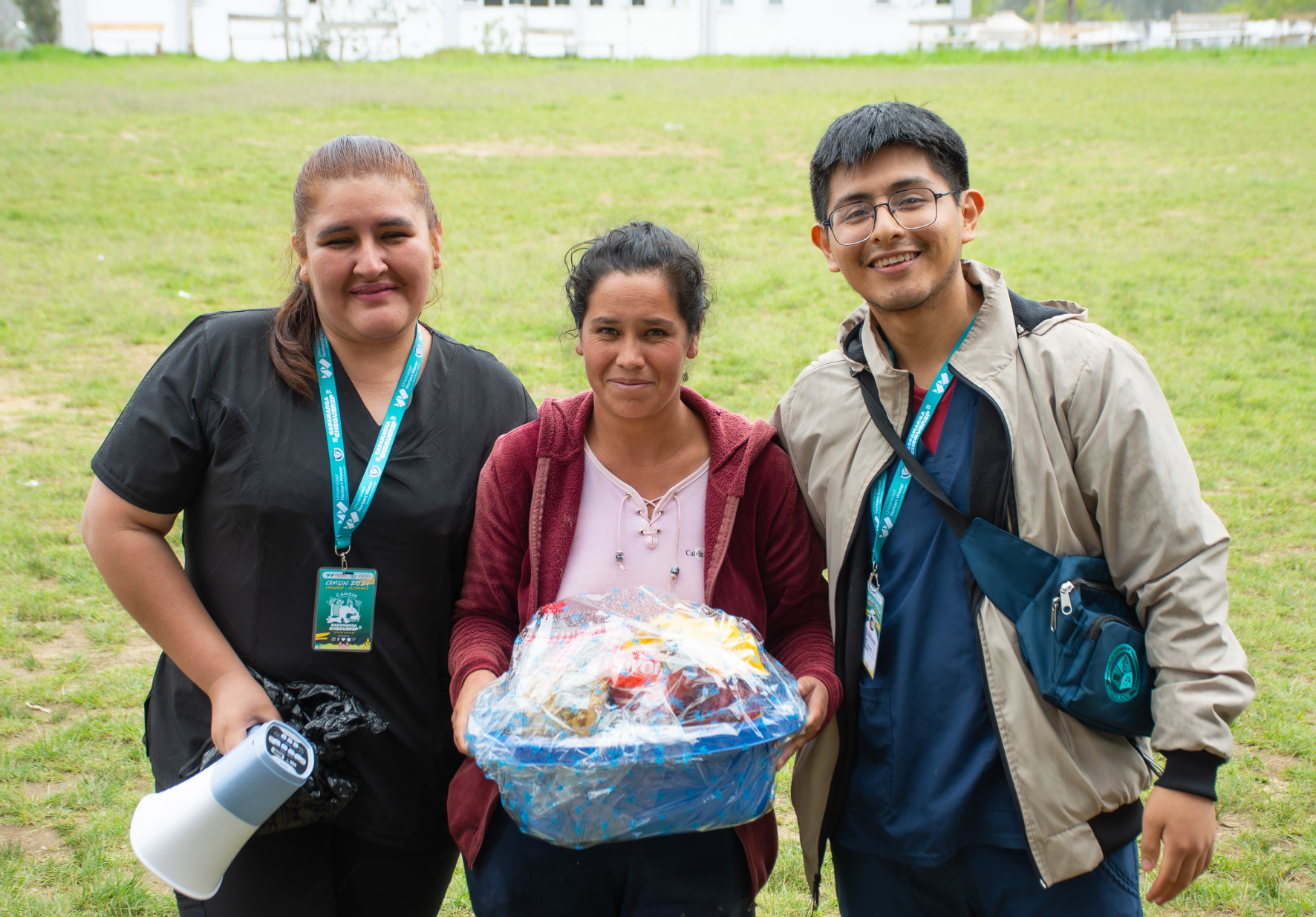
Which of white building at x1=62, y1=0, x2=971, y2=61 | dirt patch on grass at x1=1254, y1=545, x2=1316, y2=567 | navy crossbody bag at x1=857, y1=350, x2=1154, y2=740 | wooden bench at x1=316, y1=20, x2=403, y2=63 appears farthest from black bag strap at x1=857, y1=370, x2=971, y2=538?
white building at x1=62, y1=0, x2=971, y2=61

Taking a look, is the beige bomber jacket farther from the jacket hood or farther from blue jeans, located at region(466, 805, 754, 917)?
blue jeans, located at region(466, 805, 754, 917)

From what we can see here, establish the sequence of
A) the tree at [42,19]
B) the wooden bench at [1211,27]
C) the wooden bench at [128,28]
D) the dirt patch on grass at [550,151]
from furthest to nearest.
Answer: the wooden bench at [1211,27] < the tree at [42,19] < the wooden bench at [128,28] < the dirt patch on grass at [550,151]

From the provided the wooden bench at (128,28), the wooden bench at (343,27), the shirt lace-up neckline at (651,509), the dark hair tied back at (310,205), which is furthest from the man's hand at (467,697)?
the wooden bench at (128,28)

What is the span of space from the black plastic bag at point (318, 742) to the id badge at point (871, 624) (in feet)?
3.30

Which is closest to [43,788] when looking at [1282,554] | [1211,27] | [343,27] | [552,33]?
[1282,554]

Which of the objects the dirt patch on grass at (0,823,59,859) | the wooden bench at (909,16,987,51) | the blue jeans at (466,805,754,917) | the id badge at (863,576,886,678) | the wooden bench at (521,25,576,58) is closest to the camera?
the blue jeans at (466,805,754,917)

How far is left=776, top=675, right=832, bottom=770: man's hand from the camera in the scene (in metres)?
1.91

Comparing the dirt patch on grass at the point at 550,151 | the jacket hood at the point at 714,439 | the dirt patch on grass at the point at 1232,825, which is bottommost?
the dirt patch on grass at the point at 1232,825

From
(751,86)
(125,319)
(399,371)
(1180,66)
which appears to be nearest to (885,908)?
(399,371)

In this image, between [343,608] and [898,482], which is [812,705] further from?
[343,608]

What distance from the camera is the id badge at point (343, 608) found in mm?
2162

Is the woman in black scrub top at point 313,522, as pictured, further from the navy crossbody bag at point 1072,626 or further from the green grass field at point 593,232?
the navy crossbody bag at point 1072,626

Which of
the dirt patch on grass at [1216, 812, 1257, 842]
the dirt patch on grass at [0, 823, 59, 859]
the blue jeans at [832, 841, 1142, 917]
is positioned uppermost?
the blue jeans at [832, 841, 1142, 917]

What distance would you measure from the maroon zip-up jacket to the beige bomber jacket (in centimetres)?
18
